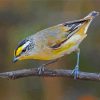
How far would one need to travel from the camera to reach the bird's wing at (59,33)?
12.0 feet

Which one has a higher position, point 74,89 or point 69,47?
point 69,47

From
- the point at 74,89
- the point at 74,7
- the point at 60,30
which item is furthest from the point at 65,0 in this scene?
the point at 60,30

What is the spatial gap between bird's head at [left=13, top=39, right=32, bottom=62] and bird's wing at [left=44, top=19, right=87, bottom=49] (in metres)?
0.19

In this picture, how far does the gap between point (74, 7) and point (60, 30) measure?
2.67 meters

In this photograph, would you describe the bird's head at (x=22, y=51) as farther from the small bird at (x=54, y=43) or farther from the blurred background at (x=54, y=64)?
the blurred background at (x=54, y=64)

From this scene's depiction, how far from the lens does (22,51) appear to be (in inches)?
133

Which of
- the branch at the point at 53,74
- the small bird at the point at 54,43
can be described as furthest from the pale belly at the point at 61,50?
the branch at the point at 53,74

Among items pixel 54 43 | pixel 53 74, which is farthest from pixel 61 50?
pixel 53 74

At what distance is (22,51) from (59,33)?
46cm

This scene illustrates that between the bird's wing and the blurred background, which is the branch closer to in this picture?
the bird's wing

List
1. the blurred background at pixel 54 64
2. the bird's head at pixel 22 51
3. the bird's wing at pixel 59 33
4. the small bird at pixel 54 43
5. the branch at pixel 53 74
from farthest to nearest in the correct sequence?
the blurred background at pixel 54 64 → the bird's wing at pixel 59 33 → the small bird at pixel 54 43 → the bird's head at pixel 22 51 → the branch at pixel 53 74

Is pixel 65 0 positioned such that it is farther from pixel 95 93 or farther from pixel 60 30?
pixel 60 30

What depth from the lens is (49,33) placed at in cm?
370

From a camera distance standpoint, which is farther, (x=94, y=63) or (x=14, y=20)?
(x=14, y=20)
